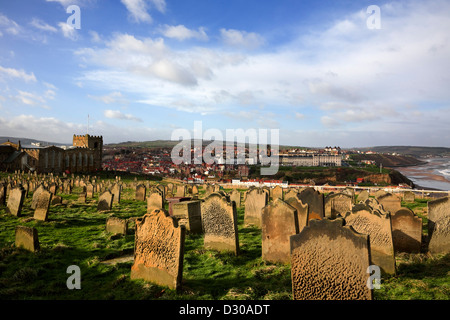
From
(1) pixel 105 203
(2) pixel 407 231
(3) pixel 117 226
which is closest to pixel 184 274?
(3) pixel 117 226

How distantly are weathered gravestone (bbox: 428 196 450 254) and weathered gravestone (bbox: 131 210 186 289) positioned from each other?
657 centimetres

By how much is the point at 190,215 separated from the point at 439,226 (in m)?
7.46

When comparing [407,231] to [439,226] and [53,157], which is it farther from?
[53,157]

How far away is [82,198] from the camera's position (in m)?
17.2

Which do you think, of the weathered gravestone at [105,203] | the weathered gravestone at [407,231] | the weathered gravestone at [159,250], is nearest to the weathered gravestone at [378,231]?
the weathered gravestone at [407,231]

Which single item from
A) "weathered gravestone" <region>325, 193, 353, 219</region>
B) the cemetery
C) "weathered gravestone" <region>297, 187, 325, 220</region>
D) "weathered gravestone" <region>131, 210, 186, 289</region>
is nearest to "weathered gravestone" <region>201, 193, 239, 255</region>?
the cemetery

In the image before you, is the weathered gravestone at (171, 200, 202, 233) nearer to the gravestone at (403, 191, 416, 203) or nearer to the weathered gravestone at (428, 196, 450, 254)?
the weathered gravestone at (428, 196, 450, 254)

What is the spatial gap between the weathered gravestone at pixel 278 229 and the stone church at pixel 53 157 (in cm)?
5396

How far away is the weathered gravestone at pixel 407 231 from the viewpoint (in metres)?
7.71

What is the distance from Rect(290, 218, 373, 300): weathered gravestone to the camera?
4465 millimetres

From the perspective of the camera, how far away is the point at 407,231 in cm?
785

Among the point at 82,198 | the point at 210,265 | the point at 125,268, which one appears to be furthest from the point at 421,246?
the point at 82,198

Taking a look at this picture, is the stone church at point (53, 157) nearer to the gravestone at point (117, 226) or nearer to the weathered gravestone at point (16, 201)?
the weathered gravestone at point (16, 201)
